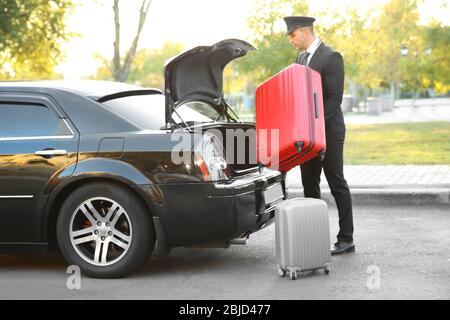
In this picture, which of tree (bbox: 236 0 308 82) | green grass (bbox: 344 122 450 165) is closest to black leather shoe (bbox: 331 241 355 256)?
green grass (bbox: 344 122 450 165)

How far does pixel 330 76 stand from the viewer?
6898 mm

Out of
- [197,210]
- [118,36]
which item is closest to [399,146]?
[118,36]

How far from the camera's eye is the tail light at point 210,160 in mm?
6023

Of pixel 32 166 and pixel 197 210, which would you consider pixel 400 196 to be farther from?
pixel 32 166

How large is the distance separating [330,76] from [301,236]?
1.52 meters

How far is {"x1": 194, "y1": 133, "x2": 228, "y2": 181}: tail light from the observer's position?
602 centimetres

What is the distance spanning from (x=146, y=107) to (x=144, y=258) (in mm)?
1230

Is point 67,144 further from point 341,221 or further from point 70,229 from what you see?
point 341,221

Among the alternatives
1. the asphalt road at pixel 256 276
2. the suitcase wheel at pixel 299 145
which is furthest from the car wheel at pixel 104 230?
the suitcase wheel at pixel 299 145

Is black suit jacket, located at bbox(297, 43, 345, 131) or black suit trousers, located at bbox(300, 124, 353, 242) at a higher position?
black suit jacket, located at bbox(297, 43, 345, 131)

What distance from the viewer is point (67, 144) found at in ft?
20.4

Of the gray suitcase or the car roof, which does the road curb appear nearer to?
the gray suitcase
